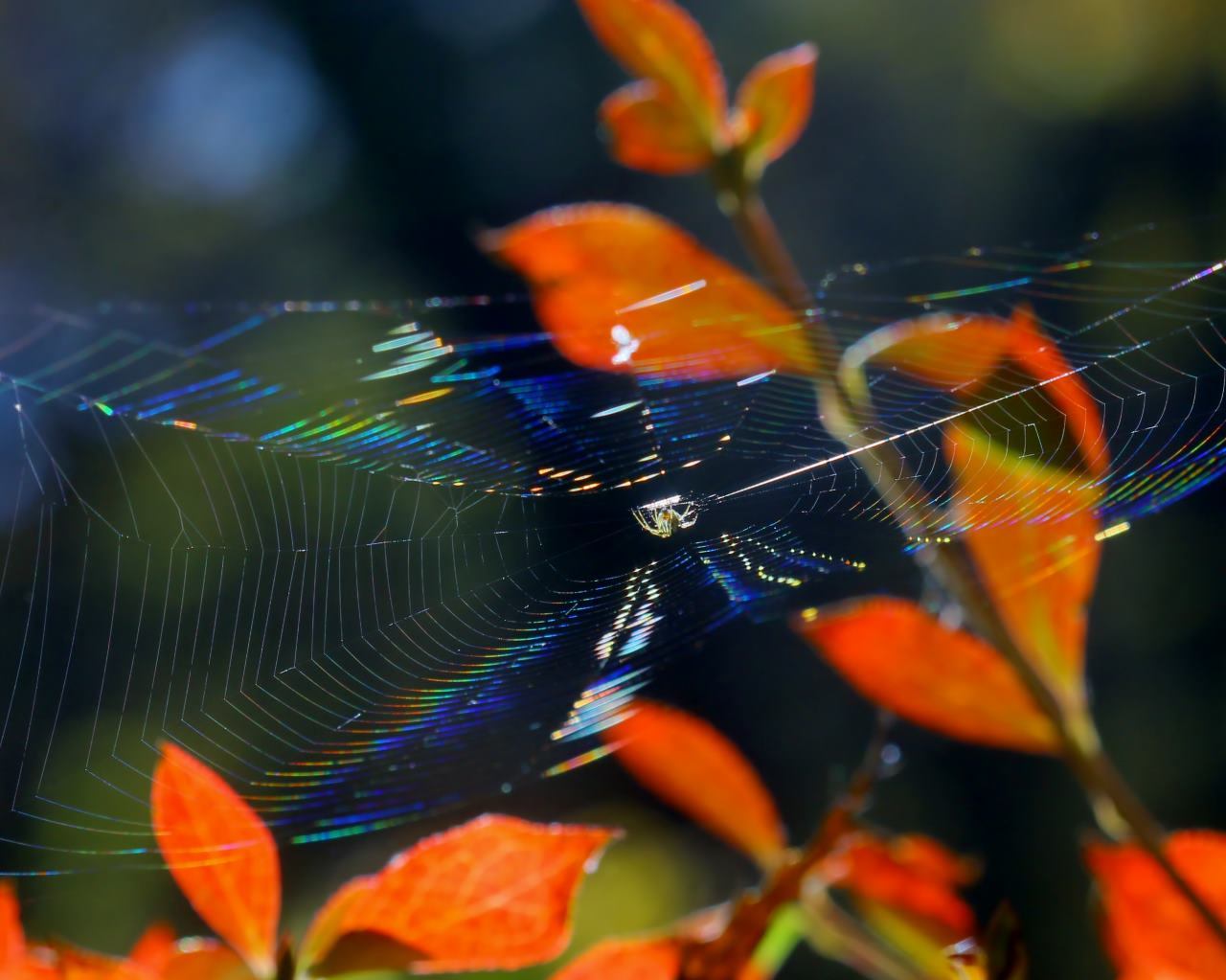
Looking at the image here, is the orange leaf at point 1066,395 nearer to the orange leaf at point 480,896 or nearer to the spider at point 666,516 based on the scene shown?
the orange leaf at point 480,896

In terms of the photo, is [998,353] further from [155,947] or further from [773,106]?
[155,947]

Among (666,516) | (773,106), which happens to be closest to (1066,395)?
(773,106)

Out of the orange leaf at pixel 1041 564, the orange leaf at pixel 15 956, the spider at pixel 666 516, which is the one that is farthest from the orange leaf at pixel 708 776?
the spider at pixel 666 516

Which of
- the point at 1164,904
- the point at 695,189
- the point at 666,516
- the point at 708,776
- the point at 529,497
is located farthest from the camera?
the point at 695,189

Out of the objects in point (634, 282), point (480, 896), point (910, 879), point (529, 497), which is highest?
point (634, 282)

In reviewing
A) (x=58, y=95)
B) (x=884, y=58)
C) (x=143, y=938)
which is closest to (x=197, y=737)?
(x=143, y=938)

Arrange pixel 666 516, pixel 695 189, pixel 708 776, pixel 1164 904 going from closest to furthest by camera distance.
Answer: pixel 1164 904 < pixel 708 776 < pixel 666 516 < pixel 695 189

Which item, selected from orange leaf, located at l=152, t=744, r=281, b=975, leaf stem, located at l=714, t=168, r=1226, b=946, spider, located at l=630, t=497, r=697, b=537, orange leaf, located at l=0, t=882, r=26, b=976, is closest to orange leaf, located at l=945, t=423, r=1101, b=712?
leaf stem, located at l=714, t=168, r=1226, b=946

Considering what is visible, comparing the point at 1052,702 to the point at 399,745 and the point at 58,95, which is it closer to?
the point at 399,745
